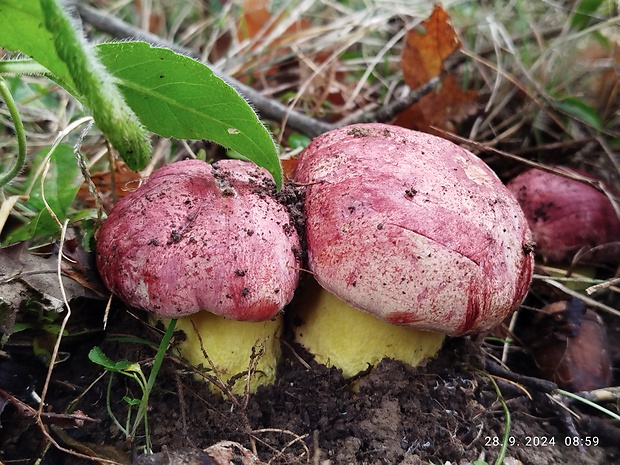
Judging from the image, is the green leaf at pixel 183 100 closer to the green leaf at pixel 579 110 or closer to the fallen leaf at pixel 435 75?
the fallen leaf at pixel 435 75

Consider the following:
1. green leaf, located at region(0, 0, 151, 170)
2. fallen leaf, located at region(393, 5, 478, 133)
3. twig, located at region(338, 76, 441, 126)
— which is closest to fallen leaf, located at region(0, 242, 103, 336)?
green leaf, located at region(0, 0, 151, 170)

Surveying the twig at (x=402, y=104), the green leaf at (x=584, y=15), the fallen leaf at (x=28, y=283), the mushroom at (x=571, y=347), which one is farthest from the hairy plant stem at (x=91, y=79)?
the green leaf at (x=584, y=15)

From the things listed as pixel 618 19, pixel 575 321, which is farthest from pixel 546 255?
pixel 618 19

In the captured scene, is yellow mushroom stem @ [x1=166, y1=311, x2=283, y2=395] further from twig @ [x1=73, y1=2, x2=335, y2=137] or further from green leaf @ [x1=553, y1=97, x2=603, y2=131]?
green leaf @ [x1=553, y1=97, x2=603, y2=131]

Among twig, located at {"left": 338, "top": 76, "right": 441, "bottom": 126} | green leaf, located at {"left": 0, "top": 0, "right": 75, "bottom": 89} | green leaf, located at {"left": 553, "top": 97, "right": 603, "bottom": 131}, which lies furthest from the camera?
green leaf, located at {"left": 553, "top": 97, "right": 603, "bottom": 131}

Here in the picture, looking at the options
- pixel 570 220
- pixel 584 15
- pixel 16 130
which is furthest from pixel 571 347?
pixel 584 15

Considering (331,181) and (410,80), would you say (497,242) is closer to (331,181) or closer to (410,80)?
(331,181)
